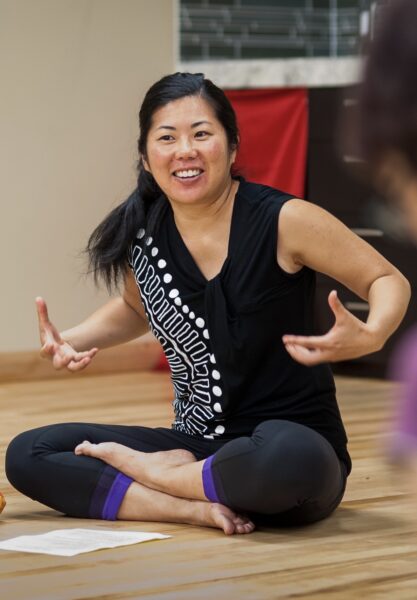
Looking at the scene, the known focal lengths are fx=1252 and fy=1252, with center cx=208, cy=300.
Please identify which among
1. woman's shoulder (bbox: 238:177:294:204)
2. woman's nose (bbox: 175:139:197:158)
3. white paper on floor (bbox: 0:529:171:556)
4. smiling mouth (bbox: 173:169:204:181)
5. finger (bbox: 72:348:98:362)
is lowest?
white paper on floor (bbox: 0:529:171:556)

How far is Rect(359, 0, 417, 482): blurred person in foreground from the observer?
75 cm

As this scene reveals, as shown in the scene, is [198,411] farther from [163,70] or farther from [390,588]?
[163,70]

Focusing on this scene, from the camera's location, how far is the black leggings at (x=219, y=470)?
2064mm

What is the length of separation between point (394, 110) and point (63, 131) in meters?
3.58

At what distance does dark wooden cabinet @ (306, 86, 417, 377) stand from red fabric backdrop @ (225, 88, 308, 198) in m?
0.04

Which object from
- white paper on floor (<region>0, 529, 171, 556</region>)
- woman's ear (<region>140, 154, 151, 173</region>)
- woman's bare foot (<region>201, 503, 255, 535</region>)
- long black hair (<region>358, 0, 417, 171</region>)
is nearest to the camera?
long black hair (<region>358, 0, 417, 171</region>)

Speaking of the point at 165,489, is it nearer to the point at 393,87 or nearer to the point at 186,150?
the point at 186,150

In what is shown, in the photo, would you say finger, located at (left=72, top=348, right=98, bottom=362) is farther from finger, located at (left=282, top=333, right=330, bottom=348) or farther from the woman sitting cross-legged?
finger, located at (left=282, top=333, right=330, bottom=348)

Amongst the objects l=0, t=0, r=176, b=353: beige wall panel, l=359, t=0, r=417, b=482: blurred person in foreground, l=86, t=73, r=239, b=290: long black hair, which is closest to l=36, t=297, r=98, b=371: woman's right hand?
l=86, t=73, r=239, b=290: long black hair

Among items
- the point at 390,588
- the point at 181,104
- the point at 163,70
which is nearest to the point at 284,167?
the point at 163,70

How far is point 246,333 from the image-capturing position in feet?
7.25

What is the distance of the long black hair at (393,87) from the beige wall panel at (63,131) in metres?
3.49

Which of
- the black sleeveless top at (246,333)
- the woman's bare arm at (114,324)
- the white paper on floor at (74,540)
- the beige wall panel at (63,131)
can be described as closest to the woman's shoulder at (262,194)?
the black sleeveless top at (246,333)

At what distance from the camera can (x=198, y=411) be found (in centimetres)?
229
